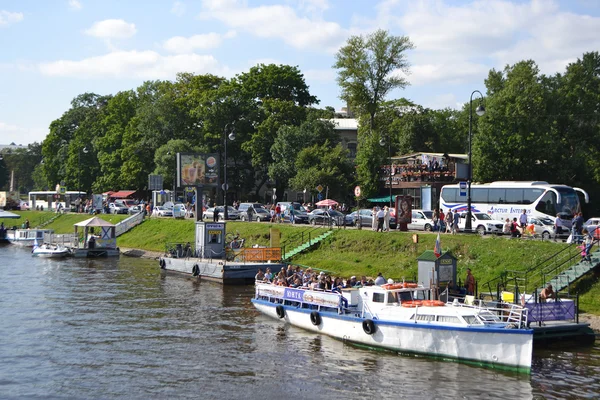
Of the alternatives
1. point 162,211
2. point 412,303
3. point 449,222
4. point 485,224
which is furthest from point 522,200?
point 162,211

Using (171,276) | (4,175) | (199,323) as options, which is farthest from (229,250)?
(4,175)

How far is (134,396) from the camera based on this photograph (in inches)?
851

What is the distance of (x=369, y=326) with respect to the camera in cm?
2747

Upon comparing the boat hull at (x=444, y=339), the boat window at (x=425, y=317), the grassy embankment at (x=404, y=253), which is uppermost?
the grassy embankment at (x=404, y=253)

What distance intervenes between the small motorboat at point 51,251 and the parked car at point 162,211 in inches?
584

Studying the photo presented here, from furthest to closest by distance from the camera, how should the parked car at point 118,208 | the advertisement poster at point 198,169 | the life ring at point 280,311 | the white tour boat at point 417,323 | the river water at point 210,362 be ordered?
the parked car at point 118,208 < the advertisement poster at point 198,169 < the life ring at point 280,311 < the white tour boat at point 417,323 < the river water at point 210,362

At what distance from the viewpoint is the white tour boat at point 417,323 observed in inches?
942

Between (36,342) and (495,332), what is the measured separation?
18.2 meters

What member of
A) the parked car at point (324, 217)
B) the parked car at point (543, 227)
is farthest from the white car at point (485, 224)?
→ the parked car at point (324, 217)

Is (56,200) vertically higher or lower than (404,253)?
higher

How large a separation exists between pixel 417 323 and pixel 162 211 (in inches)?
2269

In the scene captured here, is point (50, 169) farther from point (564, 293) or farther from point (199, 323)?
point (564, 293)

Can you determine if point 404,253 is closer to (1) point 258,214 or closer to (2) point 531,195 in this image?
(2) point 531,195

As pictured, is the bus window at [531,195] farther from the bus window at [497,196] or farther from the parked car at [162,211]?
the parked car at [162,211]
